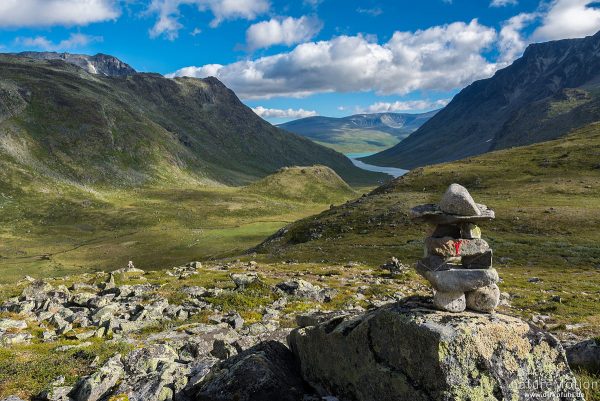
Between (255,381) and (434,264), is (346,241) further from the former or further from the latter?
(255,381)

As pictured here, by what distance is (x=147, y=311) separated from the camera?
25.2 meters

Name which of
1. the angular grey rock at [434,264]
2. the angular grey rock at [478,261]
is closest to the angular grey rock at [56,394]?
the angular grey rock at [434,264]

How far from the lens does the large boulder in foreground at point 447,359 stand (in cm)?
928

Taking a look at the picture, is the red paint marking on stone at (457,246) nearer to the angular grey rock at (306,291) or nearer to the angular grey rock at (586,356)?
the angular grey rock at (586,356)

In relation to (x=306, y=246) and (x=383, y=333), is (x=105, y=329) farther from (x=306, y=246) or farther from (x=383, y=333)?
(x=306, y=246)

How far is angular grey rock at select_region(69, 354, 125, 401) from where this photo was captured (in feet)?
43.4

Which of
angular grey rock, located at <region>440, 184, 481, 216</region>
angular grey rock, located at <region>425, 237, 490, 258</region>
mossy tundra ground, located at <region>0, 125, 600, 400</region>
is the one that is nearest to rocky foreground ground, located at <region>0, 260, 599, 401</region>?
mossy tundra ground, located at <region>0, 125, 600, 400</region>

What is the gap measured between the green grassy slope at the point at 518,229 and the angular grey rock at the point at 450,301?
53.1 ft

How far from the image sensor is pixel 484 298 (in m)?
Result: 11.5

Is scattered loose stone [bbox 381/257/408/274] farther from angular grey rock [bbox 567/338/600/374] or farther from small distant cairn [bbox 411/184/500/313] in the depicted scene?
small distant cairn [bbox 411/184/500/313]

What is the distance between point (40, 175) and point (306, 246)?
184713 millimetres

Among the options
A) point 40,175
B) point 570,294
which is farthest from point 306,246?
point 40,175

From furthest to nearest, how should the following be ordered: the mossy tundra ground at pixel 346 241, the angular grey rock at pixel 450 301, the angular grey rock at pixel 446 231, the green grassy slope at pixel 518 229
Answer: the green grassy slope at pixel 518 229, the mossy tundra ground at pixel 346 241, the angular grey rock at pixel 446 231, the angular grey rock at pixel 450 301

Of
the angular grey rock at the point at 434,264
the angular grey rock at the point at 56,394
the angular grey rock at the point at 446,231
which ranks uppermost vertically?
the angular grey rock at the point at 446,231
